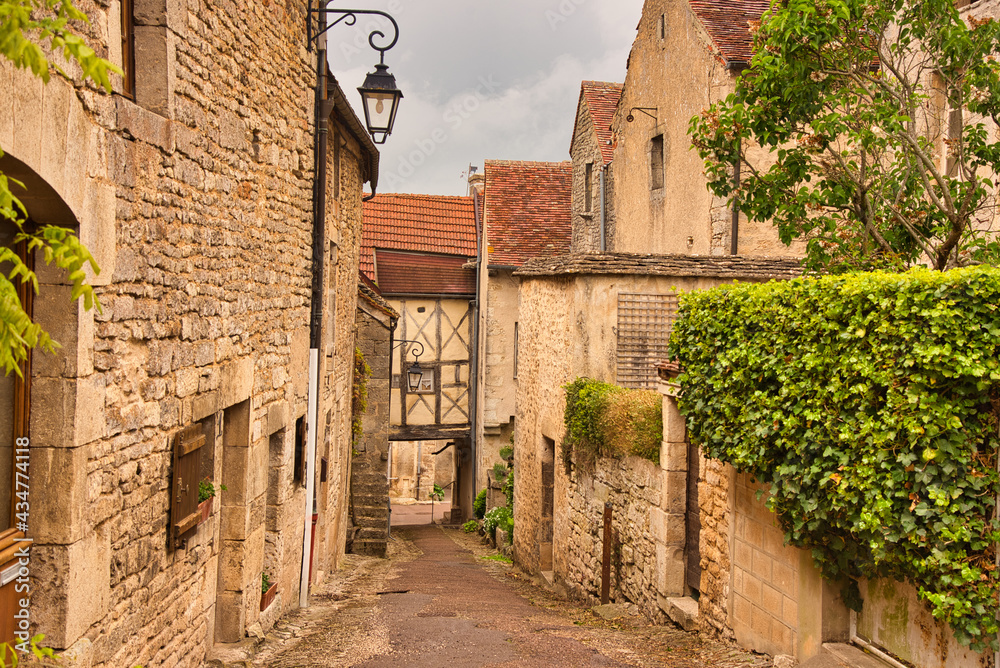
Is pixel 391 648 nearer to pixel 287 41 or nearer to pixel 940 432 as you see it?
pixel 940 432

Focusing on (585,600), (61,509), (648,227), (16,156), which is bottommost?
(585,600)

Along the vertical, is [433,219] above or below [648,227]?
above

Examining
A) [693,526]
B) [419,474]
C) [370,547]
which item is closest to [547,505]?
[693,526]

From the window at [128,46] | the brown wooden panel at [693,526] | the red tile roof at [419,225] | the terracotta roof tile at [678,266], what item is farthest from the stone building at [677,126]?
the window at [128,46]

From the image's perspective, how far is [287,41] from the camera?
670cm

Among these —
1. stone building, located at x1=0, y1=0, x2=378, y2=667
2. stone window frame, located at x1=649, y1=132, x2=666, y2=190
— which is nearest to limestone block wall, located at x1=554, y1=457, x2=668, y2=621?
stone building, located at x1=0, y1=0, x2=378, y2=667

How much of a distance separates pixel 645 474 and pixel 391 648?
3.06m

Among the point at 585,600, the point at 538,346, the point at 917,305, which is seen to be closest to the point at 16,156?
the point at 917,305

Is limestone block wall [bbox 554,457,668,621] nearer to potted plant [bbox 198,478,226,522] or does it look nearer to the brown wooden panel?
the brown wooden panel

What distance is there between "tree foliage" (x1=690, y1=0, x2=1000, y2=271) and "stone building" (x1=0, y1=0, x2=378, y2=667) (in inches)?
153

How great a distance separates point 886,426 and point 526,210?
16.7 m

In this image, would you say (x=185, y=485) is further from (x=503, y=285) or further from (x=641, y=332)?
(x=503, y=285)

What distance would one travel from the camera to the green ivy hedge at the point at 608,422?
7845 millimetres

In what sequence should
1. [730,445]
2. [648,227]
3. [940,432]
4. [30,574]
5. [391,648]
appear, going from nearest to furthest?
1. [30,574]
2. [940,432]
3. [730,445]
4. [391,648]
5. [648,227]
